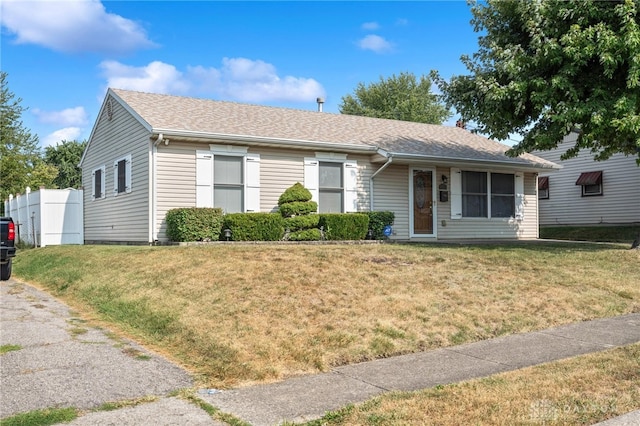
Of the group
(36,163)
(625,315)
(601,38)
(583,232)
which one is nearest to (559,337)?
(625,315)

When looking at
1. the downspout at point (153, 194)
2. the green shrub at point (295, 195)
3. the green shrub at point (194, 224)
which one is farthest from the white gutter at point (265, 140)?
the green shrub at point (194, 224)

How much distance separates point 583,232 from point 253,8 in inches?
630

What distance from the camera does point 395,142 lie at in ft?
56.6

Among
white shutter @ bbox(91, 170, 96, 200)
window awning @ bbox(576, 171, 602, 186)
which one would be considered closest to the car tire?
A: white shutter @ bbox(91, 170, 96, 200)

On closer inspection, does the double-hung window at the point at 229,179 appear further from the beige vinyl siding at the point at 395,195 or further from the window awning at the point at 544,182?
the window awning at the point at 544,182

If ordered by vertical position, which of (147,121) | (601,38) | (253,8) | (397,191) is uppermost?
(253,8)

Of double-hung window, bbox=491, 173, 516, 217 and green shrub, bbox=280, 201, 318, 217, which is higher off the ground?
double-hung window, bbox=491, 173, 516, 217

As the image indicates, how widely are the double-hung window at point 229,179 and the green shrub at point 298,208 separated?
0.76 m

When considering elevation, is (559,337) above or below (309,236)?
below

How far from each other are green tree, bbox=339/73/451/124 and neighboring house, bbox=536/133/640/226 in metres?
23.4

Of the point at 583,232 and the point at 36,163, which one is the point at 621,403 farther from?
the point at 36,163

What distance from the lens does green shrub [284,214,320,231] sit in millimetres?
13984

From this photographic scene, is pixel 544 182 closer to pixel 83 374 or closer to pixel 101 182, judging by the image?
pixel 101 182

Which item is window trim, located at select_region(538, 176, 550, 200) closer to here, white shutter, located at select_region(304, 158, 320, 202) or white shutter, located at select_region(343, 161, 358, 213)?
white shutter, located at select_region(343, 161, 358, 213)
